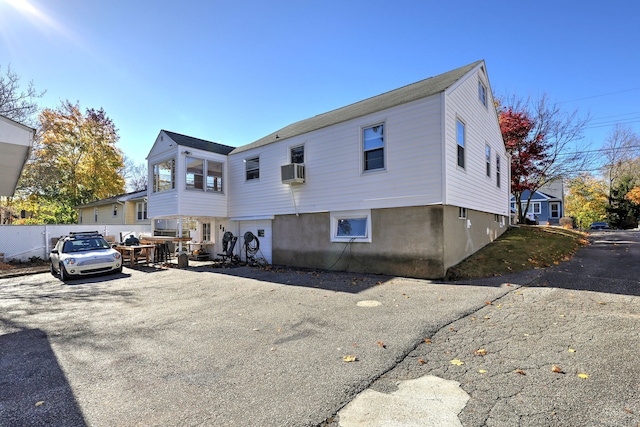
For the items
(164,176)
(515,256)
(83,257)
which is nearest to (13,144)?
(83,257)

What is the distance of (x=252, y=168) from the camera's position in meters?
14.0

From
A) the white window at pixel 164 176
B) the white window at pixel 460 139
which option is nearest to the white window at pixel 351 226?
the white window at pixel 460 139

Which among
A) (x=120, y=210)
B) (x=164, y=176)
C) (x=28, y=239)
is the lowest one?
(x=28, y=239)

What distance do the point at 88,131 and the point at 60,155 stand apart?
2995mm

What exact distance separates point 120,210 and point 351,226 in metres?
23.2

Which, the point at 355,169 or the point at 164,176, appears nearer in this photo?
the point at 355,169

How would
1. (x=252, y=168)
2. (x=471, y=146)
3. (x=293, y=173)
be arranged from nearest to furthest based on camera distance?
(x=471, y=146), (x=293, y=173), (x=252, y=168)

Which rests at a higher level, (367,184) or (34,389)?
(367,184)

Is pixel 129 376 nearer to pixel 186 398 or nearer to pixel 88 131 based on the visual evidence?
pixel 186 398

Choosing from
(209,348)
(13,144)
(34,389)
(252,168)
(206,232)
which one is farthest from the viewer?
(206,232)

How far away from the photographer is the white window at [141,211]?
23766 millimetres

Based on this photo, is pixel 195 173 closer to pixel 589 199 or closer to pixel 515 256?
pixel 515 256

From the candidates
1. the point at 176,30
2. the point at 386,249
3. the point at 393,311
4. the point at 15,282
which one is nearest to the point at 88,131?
the point at 15,282

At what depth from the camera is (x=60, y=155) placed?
25812 mm
